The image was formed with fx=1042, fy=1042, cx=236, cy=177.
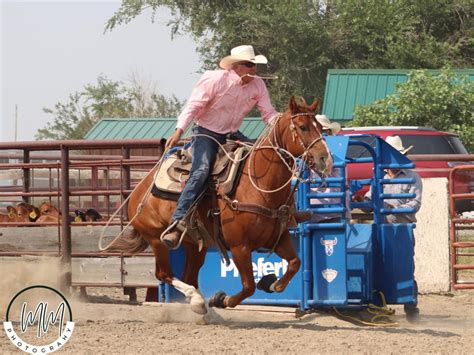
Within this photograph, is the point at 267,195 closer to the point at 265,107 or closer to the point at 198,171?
the point at 198,171

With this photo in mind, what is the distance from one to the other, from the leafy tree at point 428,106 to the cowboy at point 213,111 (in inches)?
523

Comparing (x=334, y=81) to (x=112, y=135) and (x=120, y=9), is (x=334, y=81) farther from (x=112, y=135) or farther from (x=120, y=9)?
(x=120, y=9)

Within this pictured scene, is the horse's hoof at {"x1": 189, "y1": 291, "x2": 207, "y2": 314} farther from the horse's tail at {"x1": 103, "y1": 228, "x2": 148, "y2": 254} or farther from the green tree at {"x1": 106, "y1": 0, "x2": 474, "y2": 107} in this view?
the green tree at {"x1": 106, "y1": 0, "x2": 474, "y2": 107}

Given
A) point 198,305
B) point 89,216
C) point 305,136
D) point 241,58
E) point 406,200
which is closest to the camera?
point 305,136

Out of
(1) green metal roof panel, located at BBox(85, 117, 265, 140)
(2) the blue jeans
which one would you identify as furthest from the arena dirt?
(1) green metal roof panel, located at BBox(85, 117, 265, 140)

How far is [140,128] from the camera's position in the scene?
92.9 feet

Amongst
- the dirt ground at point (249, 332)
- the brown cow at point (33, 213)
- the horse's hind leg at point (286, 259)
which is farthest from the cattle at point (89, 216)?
the horse's hind leg at point (286, 259)

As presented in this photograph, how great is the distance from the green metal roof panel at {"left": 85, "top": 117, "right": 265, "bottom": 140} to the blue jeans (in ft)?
56.9

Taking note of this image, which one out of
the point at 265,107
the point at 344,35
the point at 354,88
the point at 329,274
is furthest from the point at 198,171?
the point at 344,35

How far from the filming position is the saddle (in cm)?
874

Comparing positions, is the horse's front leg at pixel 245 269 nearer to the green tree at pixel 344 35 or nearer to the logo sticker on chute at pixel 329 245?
the logo sticker on chute at pixel 329 245

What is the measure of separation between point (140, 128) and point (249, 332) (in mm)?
20483

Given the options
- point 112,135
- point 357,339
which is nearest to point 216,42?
point 112,135

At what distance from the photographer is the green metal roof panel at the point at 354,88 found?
78.9 ft
